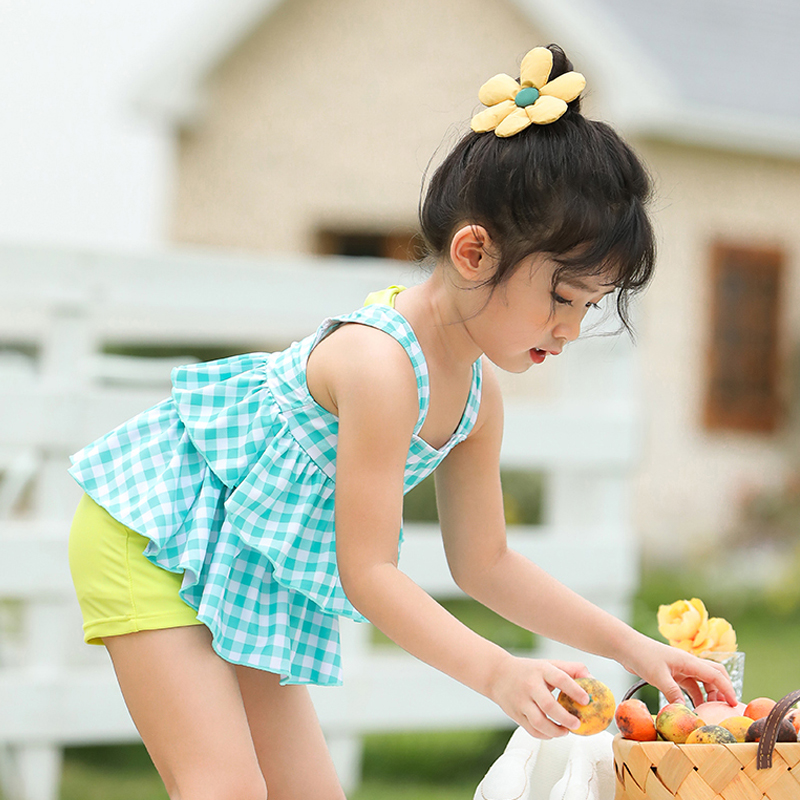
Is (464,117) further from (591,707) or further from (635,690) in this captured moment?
(591,707)

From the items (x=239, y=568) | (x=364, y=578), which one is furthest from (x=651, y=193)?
(x=239, y=568)

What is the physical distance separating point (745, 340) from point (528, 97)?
6916mm

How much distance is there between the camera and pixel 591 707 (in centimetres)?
142

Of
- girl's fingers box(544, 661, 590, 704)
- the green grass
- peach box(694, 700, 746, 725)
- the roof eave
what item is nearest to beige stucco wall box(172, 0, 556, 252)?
the roof eave

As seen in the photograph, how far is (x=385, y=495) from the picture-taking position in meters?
1.58

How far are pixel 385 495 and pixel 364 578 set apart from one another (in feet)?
0.41

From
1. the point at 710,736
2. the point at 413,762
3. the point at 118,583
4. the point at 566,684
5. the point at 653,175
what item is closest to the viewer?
the point at 566,684

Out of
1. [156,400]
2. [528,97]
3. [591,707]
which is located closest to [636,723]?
[591,707]

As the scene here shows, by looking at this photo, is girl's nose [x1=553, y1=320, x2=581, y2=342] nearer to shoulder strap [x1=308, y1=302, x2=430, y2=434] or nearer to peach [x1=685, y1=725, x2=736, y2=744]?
shoulder strap [x1=308, y1=302, x2=430, y2=434]

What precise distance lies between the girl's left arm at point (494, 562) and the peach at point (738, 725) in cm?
21

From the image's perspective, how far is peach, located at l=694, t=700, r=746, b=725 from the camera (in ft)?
5.33

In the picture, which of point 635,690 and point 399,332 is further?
point 635,690

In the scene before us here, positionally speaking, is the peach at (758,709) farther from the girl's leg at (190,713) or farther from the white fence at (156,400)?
the white fence at (156,400)

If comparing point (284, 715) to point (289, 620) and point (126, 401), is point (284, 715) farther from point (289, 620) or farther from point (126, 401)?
point (126, 401)
